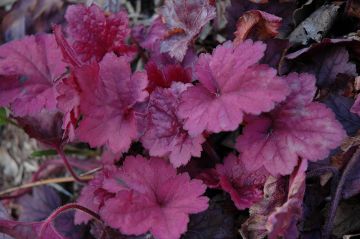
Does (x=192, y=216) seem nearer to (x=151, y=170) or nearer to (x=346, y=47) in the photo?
(x=151, y=170)

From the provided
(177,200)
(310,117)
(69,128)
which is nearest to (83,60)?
(69,128)

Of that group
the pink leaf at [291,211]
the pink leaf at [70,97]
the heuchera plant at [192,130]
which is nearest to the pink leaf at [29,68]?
the heuchera plant at [192,130]

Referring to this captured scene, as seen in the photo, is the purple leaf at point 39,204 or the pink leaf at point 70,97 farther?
the purple leaf at point 39,204

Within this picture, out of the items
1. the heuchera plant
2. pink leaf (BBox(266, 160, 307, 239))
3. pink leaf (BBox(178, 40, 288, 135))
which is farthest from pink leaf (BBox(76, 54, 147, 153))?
pink leaf (BBox(266, 160, 307, 239))

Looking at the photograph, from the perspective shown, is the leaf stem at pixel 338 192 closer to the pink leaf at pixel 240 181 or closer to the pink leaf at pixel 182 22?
the pink leaf at pixel 240 181

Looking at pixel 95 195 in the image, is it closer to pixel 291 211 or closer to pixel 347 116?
pixel 291 211
